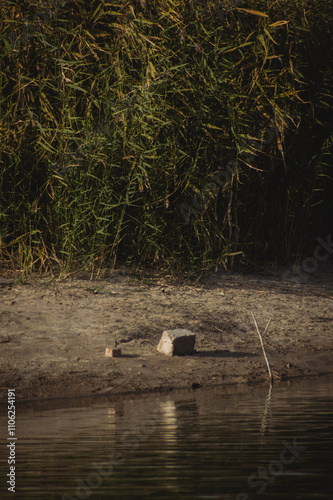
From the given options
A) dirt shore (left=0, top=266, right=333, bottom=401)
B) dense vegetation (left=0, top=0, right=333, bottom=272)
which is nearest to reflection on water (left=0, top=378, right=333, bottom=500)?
dirt shore (left=0, top=266, right=333, bottom=401)

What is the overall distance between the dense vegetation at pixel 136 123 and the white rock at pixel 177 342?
1708 millimetres

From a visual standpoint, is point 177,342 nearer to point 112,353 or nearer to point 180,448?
point 112,353

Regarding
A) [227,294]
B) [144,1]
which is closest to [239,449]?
[227,294]

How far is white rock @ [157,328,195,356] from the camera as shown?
20.5 feet

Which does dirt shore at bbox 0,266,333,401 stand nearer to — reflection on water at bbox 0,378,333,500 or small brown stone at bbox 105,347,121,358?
small brown stone at bbox 105,347,121,358

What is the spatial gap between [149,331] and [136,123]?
2.14 m

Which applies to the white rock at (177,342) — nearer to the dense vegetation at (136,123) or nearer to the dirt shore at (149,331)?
the dirt shore at (149,331)

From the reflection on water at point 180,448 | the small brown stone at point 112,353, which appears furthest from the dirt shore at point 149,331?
the reflection on water at point 180,448

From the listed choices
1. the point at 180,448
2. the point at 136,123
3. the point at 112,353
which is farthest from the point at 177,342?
the point at 136,123

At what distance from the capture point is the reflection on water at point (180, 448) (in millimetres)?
3385

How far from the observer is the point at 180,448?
159 inches

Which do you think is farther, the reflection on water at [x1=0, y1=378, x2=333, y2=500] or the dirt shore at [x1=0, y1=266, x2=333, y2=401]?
the dirt shore at [x1=0, y1=266, x2=333, y2=401]

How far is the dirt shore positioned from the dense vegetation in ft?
1.42

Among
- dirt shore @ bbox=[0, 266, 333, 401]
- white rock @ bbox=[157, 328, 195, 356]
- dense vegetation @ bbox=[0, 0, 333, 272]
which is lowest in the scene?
dirt shore @ bbox=[0, 266, 333, 401]
